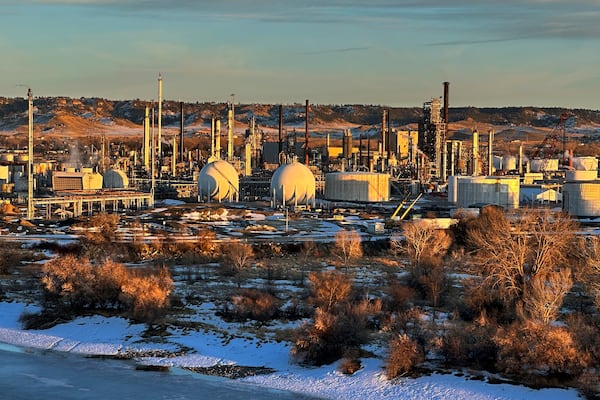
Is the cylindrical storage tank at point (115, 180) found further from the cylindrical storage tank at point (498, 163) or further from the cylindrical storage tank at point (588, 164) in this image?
the cylindrical storage tank at point (498, 163)

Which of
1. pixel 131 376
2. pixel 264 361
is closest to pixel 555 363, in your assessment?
pixel 264 361

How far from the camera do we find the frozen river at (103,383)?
22984 millimetres

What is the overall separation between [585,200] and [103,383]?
4800cm

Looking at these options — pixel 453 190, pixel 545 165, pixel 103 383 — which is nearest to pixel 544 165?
pixel 545 165

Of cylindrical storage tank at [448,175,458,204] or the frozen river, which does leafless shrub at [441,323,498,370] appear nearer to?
the frozen river

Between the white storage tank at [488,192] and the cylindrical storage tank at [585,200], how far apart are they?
5272mm

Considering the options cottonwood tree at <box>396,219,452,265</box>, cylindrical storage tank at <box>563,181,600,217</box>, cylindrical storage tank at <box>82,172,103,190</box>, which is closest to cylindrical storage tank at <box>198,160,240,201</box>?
cylindrical storage tank at <box>82,172,103,190</box>

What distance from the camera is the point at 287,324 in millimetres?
29797

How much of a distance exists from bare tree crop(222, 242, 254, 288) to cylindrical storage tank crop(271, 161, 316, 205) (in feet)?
80.3

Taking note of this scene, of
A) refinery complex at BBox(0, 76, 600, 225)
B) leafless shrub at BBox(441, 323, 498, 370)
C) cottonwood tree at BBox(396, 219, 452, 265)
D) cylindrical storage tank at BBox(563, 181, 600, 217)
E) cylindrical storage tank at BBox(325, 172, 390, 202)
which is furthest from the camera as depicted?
cylindrical storage tank at BBox(325, 172, 390, 202)

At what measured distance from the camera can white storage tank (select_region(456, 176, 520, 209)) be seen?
6938 centimetres

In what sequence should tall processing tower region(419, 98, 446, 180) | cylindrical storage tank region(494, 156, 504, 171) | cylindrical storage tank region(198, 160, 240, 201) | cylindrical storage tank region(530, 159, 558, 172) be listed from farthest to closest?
1. cylindrical storage tank region(494, 156, 504, 171)
2. cylindrical storage tank region(530, 159, 558, 172)
3. tall processing tower region(419, 98, 446, 180)
4. cylindrical storage tank region(198, 160, 240, 201)

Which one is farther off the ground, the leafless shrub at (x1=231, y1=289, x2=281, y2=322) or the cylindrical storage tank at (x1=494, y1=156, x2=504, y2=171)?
the cylindrical storage tank at (x1=494, y1=156, x2=504, y2=171)

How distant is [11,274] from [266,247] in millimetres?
13148
